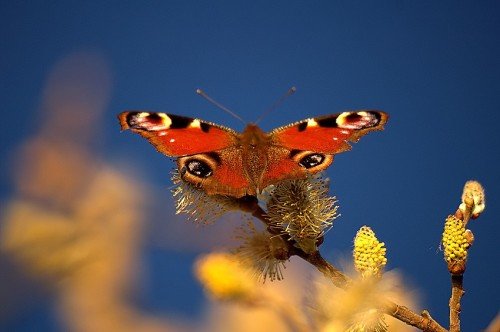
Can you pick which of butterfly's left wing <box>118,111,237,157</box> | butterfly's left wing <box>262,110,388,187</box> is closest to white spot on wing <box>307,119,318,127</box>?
butterfly's left wing <box>262,110,388,187</box>

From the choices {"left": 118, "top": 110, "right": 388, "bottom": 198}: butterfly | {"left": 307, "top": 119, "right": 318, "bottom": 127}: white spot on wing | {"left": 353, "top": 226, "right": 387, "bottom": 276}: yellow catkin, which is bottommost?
{"left": 353, "top": 226, "right": 387, "bottom": 276}: yellow catkin

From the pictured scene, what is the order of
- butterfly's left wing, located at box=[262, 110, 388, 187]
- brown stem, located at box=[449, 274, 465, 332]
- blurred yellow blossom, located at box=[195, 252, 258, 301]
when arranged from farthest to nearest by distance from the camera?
butterfly's left wing, located at box=[262, 110, 388, 187], blurred yellow blossom, located at box=[195, 252, 258, 301], brown stem, located at box=[449, 274, 465, 332]

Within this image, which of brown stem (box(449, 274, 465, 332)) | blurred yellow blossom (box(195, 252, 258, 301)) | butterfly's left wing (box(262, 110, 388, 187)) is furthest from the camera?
butterfly's left wing (box(262, 110, 388, 187))

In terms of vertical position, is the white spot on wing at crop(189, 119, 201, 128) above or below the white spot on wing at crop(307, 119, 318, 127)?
below

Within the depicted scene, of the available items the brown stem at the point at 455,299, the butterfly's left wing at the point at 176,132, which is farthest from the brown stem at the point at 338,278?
the butterfly's left wing at the point at 176,132

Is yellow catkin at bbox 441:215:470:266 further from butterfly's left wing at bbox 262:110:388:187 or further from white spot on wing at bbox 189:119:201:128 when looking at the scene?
white spot on wing at bbox 189:119:201:128

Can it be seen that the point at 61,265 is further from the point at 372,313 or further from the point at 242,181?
the point at 242,181

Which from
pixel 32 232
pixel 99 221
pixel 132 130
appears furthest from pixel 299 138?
pixel 32 232

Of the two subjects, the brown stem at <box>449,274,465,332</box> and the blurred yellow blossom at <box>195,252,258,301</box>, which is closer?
the brown stem at <box>449,274,465,332</box>
